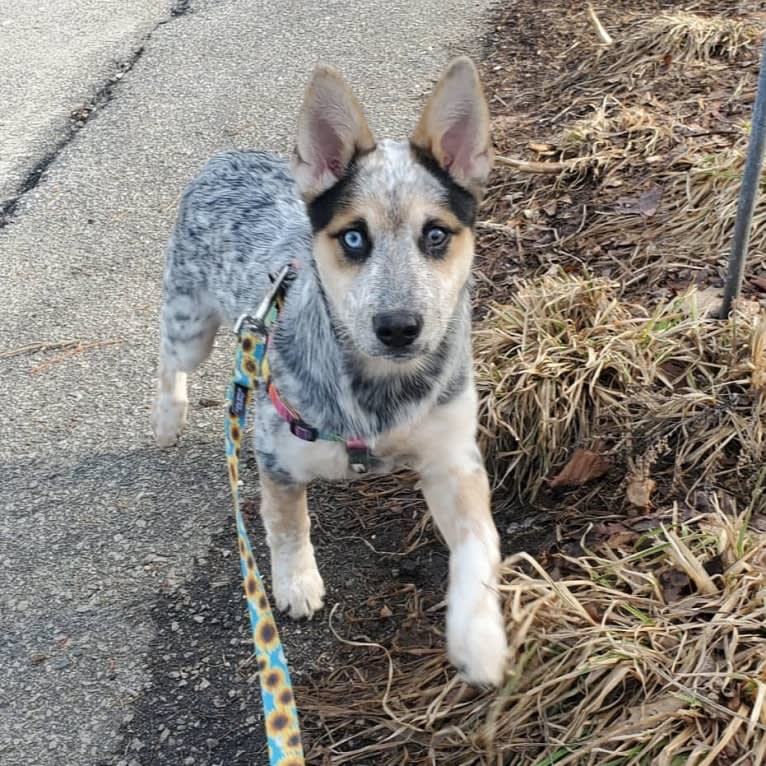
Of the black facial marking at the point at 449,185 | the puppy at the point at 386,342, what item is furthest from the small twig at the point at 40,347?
the black facial marking at the point at 449,185

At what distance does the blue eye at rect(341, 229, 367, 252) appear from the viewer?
9.52 feet

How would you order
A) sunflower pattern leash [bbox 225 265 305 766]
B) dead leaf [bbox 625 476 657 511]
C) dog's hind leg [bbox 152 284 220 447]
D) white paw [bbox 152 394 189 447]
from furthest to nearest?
white paw [bbox 152 394 189 447] → dog's hind leg [bbox 152 284 220 447] → dead leaf [bbox 625 476 657 511] → sunflower pattern leash [bbox 225 265 305 766]

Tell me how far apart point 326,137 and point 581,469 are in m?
1.57

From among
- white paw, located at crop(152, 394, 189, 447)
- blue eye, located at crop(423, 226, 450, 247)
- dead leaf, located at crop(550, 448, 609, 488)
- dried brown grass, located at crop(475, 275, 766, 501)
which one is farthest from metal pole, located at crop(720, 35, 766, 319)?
white paw, located at crop(152, 394, 189, 447)

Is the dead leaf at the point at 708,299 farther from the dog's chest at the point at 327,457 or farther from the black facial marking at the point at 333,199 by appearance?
the black facial marking at the point at 333,199

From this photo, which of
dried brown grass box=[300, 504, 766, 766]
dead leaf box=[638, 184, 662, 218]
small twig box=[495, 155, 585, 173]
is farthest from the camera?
small twig box=[495, 155, 585, 173]

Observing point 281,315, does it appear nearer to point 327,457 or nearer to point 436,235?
point 327,457

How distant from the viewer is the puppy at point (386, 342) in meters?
2.78

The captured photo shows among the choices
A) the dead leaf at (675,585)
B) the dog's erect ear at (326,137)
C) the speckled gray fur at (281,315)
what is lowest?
the dead leaf at (675,585)

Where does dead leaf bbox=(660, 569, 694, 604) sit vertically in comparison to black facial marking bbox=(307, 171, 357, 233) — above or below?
below

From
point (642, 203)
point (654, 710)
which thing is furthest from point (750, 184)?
point (654, 710)

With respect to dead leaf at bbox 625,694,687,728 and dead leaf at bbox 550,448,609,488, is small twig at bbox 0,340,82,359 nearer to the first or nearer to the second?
dead leaf at bbox 550,448,609,488

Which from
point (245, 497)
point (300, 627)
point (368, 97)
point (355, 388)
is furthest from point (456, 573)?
point (368, 97)

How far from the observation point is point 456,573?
2902 millimetres
